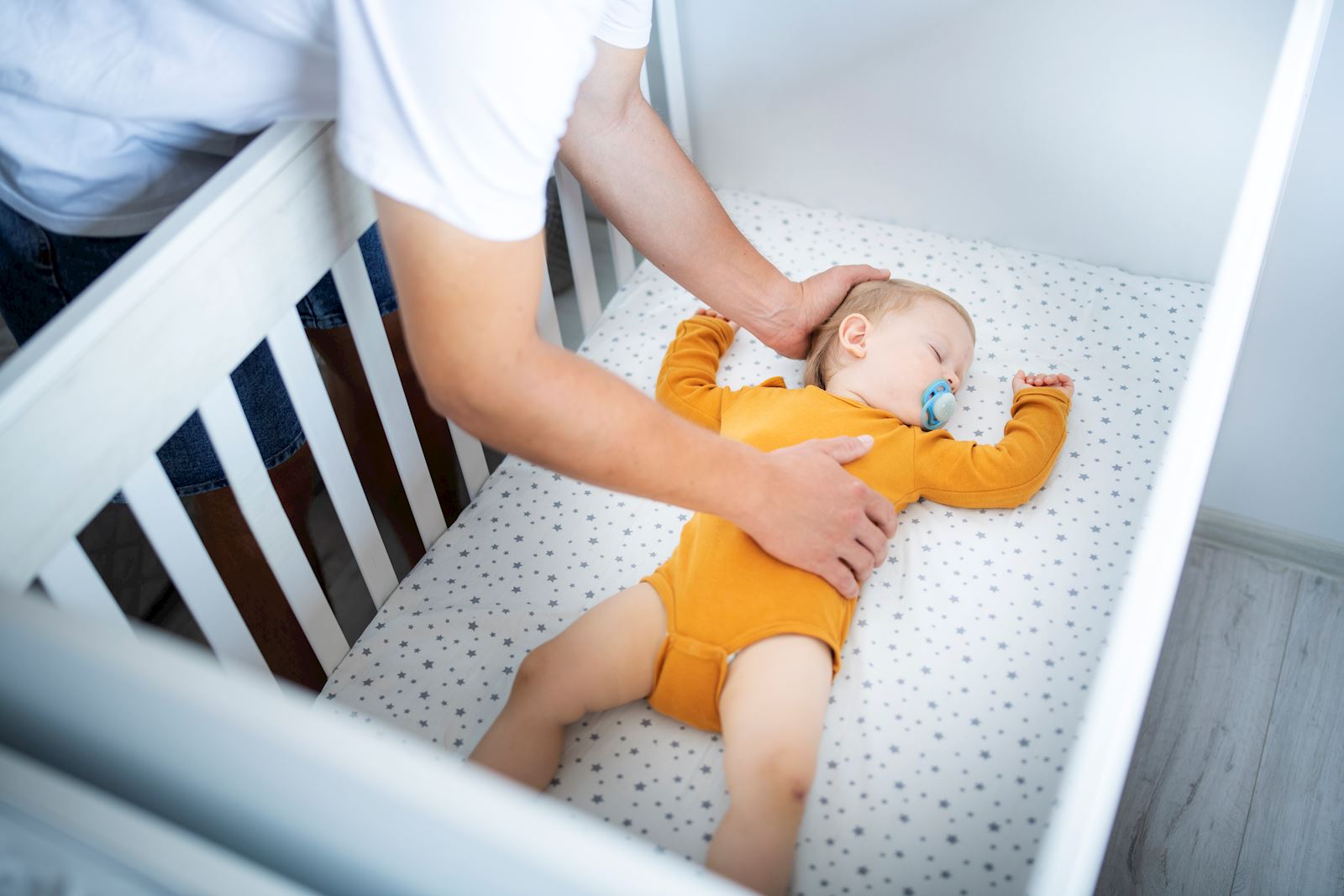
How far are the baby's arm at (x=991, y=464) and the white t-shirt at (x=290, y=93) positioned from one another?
0.52 metres

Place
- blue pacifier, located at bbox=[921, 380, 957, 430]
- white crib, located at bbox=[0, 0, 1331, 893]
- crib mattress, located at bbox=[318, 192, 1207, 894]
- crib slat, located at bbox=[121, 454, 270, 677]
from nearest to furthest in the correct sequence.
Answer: white crib, located at bbox=[0, 0, 1331, 893] < crib slat, located at bbox=[121, 454, 270, 677] < crib mattress, located at bbox=[318, 192, 1207, 894] < blue pacifier, located at bbox=[921, 380, 957, 430]

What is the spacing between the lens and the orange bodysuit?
943 mm

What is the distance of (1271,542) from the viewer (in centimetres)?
150

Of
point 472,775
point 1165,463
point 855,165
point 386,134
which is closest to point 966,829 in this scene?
point 1165,463

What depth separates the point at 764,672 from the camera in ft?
3.00

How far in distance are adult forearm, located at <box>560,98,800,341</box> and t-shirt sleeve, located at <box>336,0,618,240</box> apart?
18.1 inches

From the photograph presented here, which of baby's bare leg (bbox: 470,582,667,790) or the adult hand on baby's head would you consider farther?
the adult hand on baby's head

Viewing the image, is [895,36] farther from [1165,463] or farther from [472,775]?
[472,775]

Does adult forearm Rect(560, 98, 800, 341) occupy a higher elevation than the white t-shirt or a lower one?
higher

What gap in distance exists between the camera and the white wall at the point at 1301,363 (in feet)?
3.91

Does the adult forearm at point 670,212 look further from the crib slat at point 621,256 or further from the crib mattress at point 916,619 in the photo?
the crib slat at point 621,256

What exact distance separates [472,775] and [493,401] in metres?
0.28

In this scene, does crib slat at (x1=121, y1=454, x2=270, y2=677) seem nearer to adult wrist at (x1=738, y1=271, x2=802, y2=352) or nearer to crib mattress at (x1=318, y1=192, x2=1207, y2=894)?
crib mattress at (x1=318, y1=192, x2=1207, y2=894)

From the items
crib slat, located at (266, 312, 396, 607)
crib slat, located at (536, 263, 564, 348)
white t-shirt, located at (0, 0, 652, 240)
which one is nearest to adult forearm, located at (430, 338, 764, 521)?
white t-shirt, located at (0, 0, 652, 240)
